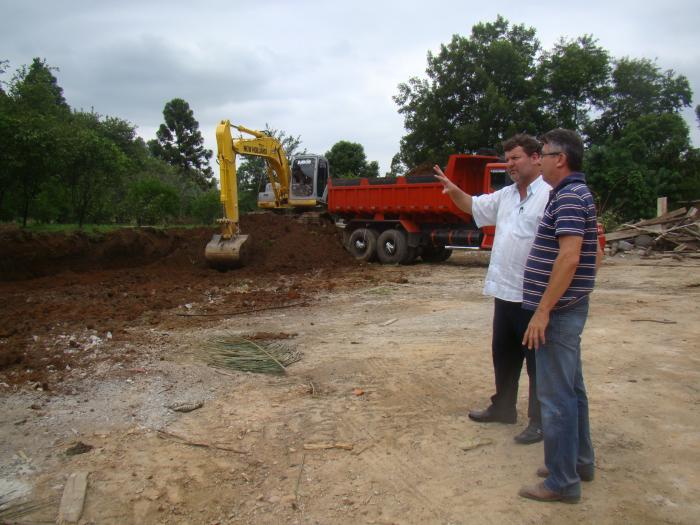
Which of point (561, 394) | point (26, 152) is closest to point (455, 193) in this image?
point (561, 394)

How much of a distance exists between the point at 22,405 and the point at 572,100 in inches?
1358

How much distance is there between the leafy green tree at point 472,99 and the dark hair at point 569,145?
92.4ft

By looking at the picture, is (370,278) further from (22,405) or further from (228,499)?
(228,499)

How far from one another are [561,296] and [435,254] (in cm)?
1308

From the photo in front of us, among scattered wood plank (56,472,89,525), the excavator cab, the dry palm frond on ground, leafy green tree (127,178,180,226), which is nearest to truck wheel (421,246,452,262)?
the excavator cab

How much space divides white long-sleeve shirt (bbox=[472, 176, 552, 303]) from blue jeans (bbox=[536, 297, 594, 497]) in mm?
632

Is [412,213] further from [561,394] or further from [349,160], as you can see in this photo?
[349,160]

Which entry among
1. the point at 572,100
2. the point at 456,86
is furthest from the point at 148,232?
the point at 572,100

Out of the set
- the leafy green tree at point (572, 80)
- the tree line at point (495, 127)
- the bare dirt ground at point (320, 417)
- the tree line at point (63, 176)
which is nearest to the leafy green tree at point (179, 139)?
the tree line at point (495, 127)

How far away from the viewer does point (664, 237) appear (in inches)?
660

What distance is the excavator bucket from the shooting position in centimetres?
1274

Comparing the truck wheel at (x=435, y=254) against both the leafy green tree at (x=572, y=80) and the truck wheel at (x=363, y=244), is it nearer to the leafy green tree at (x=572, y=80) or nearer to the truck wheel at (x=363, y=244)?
the truck wheel at (x=363, y=244)

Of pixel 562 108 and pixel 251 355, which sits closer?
pixel 251 355

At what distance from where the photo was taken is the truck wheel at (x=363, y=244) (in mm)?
15430
